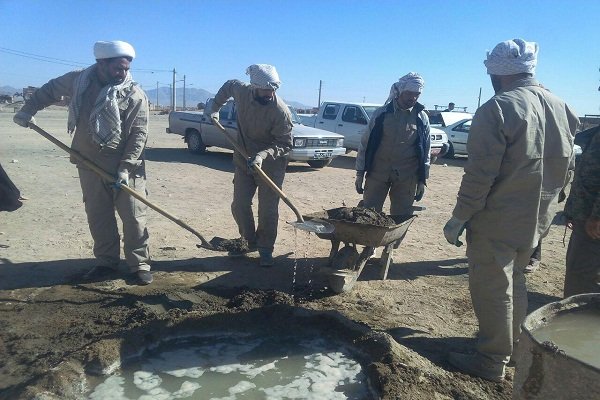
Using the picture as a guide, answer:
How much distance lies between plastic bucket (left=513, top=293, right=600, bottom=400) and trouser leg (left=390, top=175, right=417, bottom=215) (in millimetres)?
3078

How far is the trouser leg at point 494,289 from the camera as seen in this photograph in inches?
137

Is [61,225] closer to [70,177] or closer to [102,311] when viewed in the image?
[102,311]

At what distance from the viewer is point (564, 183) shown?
3.65m

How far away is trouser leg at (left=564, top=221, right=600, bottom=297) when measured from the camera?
399 centimetres

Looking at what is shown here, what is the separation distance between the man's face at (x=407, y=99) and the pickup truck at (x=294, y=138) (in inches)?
254

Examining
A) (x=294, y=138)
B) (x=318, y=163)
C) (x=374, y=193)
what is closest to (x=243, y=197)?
(x=374, y=193)

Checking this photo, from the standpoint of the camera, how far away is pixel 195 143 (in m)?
15.7

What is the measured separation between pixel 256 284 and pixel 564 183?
2.89 metres

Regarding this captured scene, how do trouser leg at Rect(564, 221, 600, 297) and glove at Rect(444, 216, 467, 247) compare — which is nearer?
glove at Rect(444, 216, 467, 247)

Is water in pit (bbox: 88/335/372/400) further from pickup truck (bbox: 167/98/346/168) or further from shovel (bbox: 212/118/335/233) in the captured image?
pickup truck (bbox: 167/98/346/168)

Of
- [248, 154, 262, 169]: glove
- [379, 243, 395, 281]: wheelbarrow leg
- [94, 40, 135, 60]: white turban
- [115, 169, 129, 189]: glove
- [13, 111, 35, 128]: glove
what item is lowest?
[379, 243, 395, 281]: wheelbarrow leg

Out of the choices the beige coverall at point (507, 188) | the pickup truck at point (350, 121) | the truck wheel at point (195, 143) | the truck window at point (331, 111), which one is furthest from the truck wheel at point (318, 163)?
the beige coverall at point (507, 188)

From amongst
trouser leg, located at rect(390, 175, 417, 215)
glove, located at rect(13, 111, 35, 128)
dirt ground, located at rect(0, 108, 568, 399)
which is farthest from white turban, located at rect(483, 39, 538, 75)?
glove, located at rect(13, 111, 35, 128)

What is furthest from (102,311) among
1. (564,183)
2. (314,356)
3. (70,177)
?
(70,177)
